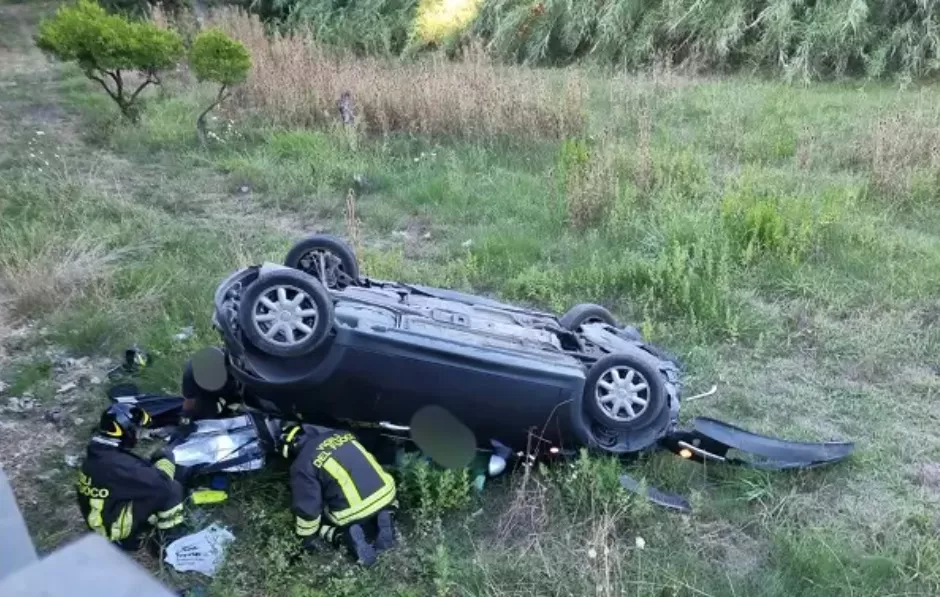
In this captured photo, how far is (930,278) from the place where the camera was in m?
6.22

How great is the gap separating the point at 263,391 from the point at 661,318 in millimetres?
2657

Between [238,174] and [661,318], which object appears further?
[238,174]

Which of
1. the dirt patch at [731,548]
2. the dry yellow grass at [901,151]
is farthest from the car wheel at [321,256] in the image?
the dry yellow grass at [901,151]

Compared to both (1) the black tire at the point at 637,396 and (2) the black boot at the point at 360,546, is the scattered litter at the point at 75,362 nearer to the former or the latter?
(2) the black boot at the point at 360,546

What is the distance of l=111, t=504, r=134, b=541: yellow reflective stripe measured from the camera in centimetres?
390

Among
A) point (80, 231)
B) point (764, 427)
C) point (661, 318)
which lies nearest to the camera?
point (764, 427)

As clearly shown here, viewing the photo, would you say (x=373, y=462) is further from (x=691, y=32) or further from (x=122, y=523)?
(x=691, y=32)

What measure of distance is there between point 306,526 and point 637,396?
1.48 m

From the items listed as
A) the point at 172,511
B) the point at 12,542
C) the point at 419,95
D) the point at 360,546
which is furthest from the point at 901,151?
the point at 12,542

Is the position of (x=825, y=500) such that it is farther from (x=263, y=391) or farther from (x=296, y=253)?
(x=296, y=253)

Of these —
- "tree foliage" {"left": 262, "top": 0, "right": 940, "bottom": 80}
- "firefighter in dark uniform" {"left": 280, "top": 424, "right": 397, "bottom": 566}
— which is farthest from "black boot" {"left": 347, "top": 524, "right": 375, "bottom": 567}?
"tree foliage" {"left": 262, "top": 0, "right": 940, "bottom": 80}

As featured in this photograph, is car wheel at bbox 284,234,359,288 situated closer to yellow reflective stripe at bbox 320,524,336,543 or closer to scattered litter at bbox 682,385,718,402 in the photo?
yellow reflective stripe at bbox 320,524,336,543

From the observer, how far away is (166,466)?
161 inches

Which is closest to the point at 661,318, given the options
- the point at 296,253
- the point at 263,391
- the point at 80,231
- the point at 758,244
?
the point at 758,244
